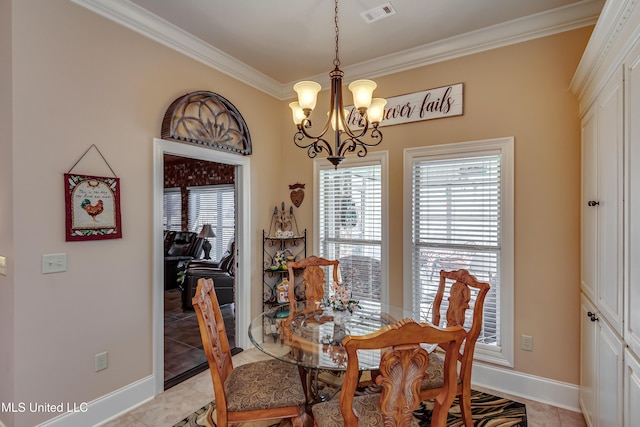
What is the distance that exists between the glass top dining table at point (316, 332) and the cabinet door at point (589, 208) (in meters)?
1.19

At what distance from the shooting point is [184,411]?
2490 millimetres

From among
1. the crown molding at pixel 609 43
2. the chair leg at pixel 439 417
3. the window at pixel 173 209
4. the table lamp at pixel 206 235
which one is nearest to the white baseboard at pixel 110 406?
the chair leg at pixel 439 417

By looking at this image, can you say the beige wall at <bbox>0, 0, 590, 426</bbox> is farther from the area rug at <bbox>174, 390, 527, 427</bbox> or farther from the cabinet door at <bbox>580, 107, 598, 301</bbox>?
the area rug at <bbox>174, 390, 527, 427</bbox>

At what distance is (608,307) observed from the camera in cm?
179

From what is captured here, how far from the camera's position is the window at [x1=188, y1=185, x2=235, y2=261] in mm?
6957

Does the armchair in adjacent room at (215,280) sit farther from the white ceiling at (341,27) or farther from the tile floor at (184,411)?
the white ceiling at (341,27)

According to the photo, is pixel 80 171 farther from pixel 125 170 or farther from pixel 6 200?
pixel 6 200

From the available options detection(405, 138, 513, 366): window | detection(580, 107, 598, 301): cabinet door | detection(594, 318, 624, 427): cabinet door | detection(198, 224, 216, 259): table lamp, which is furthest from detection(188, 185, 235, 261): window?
detection(594, 318, 624, 427): cabinet door

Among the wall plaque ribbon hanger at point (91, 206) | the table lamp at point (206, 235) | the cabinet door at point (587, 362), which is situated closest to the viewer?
the cabinet door at point (587, 362)

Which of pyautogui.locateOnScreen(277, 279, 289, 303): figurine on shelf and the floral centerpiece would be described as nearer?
the floral centerpiece

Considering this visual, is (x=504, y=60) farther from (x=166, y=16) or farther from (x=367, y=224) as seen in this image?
(x=166, y=16)

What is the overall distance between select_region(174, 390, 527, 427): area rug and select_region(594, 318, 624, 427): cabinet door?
568 millimetres

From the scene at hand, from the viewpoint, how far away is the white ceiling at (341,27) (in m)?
2.45

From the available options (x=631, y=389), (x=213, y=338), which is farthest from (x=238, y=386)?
(x=631, y=389)
